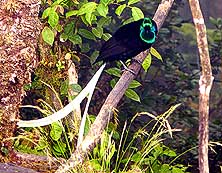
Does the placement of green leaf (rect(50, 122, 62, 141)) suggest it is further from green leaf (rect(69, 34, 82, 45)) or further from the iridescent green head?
the iridescent green head

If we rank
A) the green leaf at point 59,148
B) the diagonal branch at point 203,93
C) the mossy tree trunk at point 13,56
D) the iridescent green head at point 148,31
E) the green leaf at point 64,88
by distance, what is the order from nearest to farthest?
1. the diagonal branch at point 203,93
2. the mossy tree trunk at point 13,56
3. the iridescent green head at point 148,31
4. the green leaf at point 59,148
5. the green leaf at point 64,88

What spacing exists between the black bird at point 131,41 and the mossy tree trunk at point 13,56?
1.30 ft

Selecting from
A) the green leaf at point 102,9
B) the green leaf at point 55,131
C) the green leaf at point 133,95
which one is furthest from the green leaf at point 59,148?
the green leaf at point 102,9

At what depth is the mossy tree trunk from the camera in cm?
231

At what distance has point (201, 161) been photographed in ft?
7.22

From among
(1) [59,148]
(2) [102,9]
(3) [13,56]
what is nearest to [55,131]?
(1) [59,148]

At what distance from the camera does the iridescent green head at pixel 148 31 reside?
241 cm

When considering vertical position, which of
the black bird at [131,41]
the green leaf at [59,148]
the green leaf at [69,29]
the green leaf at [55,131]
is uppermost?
the green leaf at [69,29]

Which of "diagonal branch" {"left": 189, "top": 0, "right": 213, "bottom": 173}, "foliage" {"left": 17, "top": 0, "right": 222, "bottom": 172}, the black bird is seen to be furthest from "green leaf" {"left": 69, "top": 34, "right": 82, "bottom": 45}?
"diagonal branch" {"left": 189, "top": 0, "right": 213, "bottom": 173}

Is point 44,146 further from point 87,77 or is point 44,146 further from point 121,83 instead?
point 87,77

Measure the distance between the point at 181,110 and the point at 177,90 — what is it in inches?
6.6

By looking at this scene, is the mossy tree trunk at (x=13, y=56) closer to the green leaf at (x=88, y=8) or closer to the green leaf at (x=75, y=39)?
the green leaf at (x=88, y=8)

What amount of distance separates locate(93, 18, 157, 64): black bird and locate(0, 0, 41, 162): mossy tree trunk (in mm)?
395

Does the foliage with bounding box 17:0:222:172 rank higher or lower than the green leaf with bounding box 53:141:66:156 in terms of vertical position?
higher
